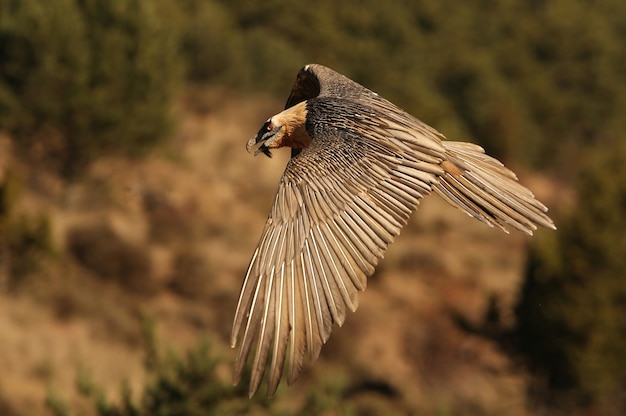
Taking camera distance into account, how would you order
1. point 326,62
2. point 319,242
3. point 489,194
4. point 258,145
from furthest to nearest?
point 326,62, point 258,145, point 489,194, point 319,242

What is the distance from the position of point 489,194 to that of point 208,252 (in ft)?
82.8

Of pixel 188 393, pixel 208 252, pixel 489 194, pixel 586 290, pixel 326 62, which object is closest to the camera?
pixel 489 194

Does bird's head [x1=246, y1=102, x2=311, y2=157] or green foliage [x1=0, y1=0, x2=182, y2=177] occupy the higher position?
green foliage [x1=0, y1=0, x2=182, y2=177]

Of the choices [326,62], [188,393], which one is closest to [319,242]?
[188,393]

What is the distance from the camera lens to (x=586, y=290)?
81.4ft

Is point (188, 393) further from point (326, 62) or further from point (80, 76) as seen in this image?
point (326, 62)

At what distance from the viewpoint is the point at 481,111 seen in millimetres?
49469

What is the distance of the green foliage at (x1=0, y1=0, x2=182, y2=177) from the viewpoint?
30.3 metres

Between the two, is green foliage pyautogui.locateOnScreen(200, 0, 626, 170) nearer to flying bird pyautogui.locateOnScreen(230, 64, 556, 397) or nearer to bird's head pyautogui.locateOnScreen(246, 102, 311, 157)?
bird's head pyautogui.locateOnScreen(246, 102, 311, 157)

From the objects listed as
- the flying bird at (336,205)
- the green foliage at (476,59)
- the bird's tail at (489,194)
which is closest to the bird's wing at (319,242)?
the flying bird at (336,205)

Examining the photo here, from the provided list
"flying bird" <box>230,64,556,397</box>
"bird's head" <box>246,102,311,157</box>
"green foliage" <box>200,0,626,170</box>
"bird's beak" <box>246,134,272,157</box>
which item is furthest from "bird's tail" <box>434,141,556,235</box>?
"green foliage" <box>200,0,626,170</box>

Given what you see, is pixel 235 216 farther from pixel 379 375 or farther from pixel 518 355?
pixel 518 355

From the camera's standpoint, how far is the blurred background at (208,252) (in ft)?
75.7

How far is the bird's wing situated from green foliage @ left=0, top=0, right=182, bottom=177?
24602 mm
